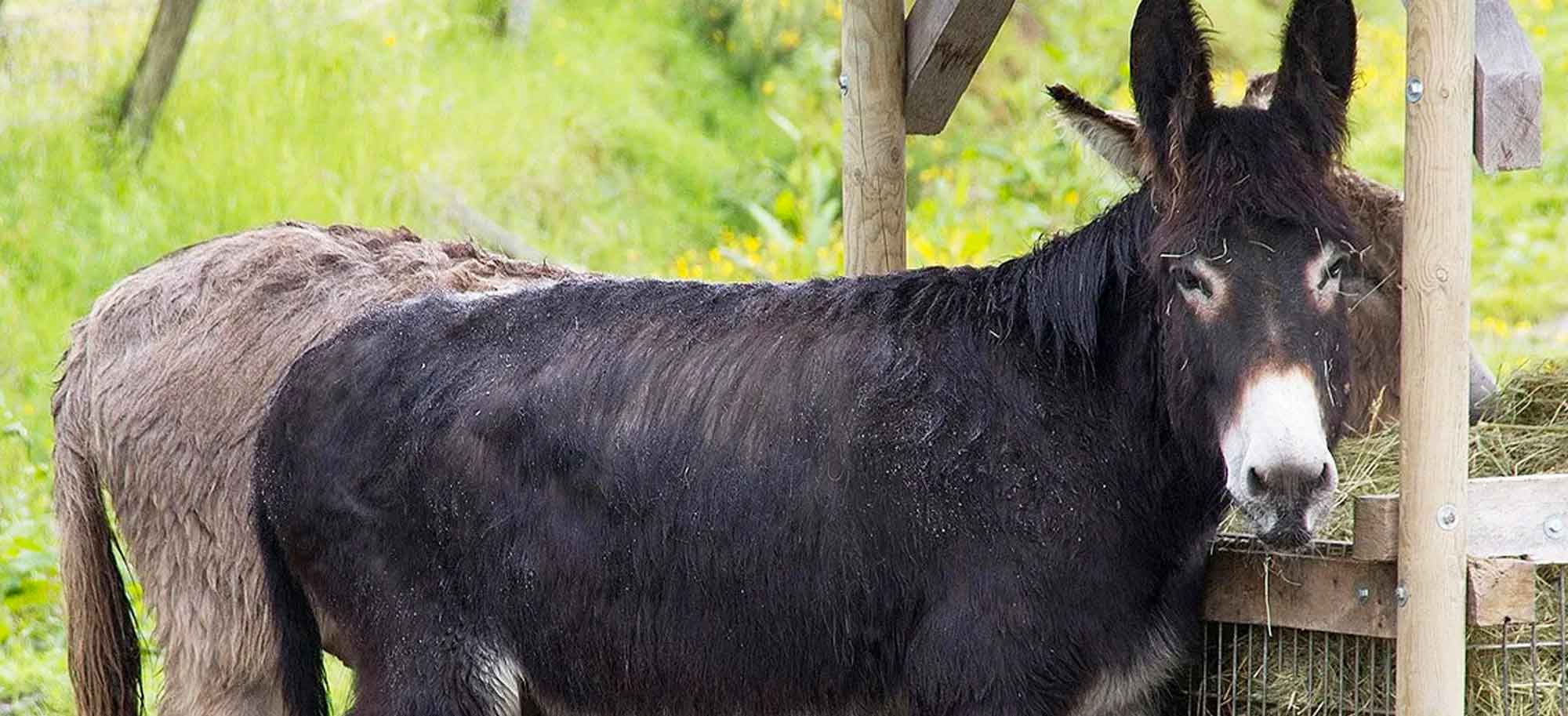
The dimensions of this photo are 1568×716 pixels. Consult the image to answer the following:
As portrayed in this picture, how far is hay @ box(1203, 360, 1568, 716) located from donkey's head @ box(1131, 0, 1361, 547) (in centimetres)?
52

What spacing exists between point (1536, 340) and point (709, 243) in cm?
519

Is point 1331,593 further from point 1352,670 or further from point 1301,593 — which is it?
point 1352,670

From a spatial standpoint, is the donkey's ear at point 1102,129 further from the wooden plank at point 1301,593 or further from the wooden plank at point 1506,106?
the wooden plank at point 1301,593

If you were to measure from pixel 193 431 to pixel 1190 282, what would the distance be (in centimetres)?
274

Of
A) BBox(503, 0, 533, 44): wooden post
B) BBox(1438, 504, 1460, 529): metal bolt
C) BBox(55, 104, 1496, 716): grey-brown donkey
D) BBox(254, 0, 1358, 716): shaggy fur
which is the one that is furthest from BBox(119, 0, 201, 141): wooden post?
BBox(1438, 504, 1460, 529): metal bolt

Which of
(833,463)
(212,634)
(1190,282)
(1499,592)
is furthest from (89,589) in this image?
(1499,592)

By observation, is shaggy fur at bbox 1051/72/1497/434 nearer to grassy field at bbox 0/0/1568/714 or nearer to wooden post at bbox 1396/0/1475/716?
wooden post at bbox 1396/0/1475/716

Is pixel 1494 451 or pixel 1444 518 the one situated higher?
pixel 1494 451

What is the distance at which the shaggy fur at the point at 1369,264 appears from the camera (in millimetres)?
3748

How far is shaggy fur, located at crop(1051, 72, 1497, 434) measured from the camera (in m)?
3.75

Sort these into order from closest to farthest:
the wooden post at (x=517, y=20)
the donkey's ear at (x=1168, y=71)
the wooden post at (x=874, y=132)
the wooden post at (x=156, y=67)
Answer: the donkey's ear at (x=1168, y=71) < the wooden post at (x=874, y=132) < the wooden post at (x=156, y=67) < the wooden post at (x=517, y=20)

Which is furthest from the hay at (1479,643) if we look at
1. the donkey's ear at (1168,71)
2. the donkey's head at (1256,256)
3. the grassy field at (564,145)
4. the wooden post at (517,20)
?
the wooden post at (517,20)

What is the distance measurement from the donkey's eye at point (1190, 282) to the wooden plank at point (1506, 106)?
0.58m

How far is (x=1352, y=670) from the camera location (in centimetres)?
378
